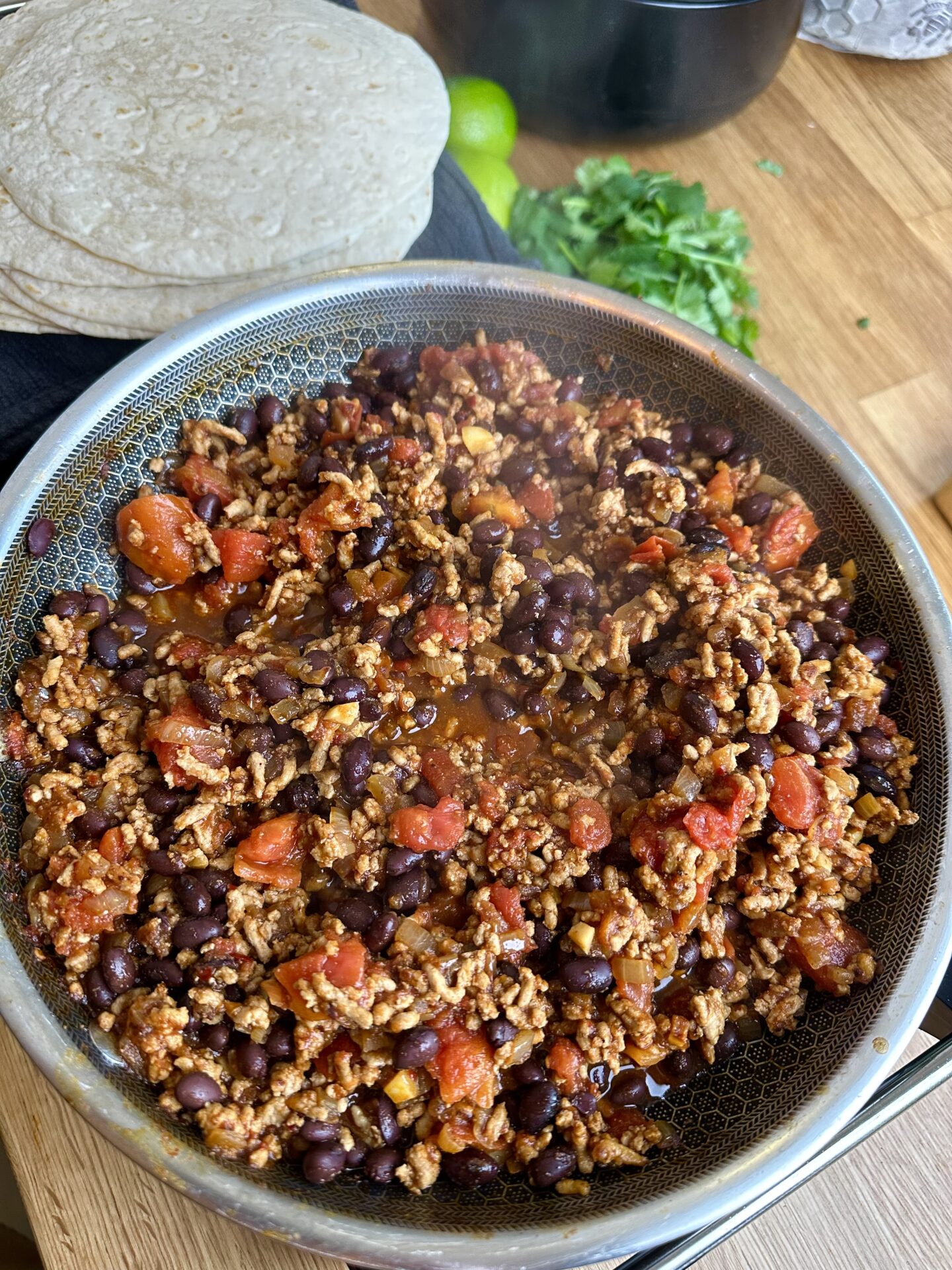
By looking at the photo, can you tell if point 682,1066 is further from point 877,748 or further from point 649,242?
point 649,242

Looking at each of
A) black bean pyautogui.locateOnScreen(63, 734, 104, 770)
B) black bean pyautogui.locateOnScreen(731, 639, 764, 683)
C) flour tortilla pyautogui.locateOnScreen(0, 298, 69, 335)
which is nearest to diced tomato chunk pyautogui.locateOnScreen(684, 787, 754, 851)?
black bean pyautogui.locateOnScreen(731, 639, 764, 683)

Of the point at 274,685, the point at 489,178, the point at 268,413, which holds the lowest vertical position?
the point at 274,685

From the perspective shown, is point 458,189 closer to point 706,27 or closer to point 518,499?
point 706,27

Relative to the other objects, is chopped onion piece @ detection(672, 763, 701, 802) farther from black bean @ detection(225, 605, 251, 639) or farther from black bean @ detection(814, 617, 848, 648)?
black bean @ detection(225, 605, 251, 639)

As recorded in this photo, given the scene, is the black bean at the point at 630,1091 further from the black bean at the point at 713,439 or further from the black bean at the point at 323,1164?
the black bean at the point at 713,439

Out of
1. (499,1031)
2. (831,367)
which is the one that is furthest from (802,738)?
(831,367)

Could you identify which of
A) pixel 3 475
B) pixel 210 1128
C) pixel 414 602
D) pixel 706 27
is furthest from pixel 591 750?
pixel 706 27
